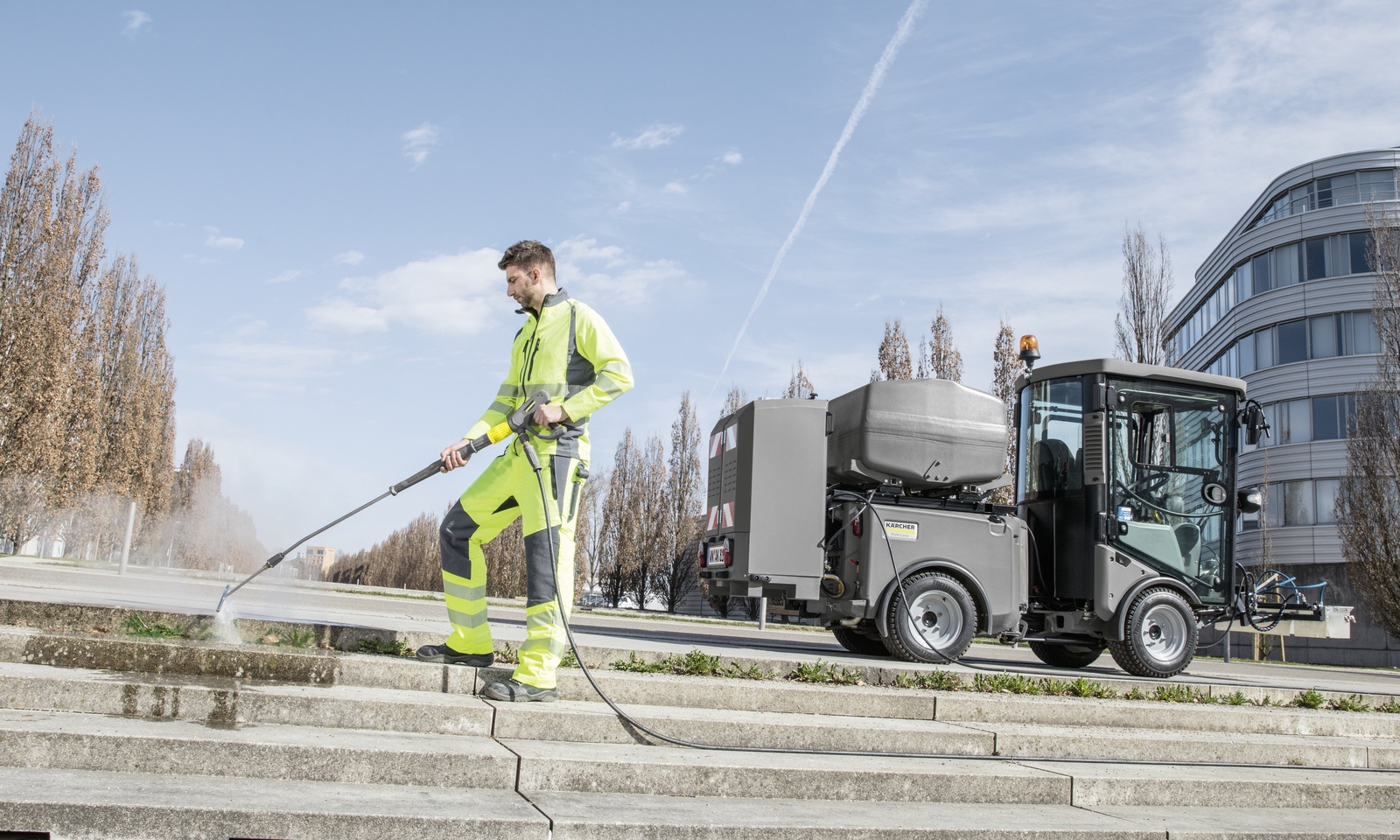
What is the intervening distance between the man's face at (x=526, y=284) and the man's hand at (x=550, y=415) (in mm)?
688

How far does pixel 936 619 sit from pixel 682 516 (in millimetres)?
31395

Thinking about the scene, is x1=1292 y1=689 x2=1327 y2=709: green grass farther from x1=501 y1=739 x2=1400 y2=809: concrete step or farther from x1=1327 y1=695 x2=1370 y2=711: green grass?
x1=501 y1=739 x2=1400 y2=809: concrete step

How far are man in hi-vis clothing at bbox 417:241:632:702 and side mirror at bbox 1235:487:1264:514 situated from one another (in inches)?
255

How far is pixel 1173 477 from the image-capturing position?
8.93 metres

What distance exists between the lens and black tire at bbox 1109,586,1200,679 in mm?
8430

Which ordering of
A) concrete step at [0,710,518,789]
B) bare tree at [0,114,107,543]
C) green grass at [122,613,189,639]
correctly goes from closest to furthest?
concrete step at [0,710,518,789] < green grass at [122,613,189,639] < bare tree at [0,114,107,543]

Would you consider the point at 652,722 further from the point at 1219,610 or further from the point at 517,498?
the point at 1219,610

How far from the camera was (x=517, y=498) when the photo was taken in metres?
5.11

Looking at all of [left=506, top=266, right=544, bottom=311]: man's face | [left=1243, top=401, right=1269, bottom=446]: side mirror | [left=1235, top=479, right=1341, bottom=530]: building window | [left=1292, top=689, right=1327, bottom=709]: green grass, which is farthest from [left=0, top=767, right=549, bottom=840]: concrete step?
[left=1235, top=479, right=1341, bottom=530]: building window

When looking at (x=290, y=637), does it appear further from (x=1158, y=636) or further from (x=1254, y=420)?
(x=1254, y=420)

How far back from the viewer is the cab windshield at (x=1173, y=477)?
8719 millimetres

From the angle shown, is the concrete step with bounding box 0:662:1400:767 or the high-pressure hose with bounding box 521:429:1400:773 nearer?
the concrete step with bounding box 0:662:1400:767

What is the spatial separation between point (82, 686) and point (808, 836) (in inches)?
117

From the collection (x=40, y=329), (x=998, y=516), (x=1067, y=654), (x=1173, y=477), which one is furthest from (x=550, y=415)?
(x=40, y=329)
